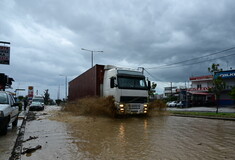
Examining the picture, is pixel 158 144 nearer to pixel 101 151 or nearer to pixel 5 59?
pixel 101 151

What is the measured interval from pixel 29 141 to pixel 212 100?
43.2m

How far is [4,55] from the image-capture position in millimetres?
12766

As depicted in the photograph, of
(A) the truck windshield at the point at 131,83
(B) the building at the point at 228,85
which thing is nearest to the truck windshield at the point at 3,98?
(A) the truck windshield at the point at 131,83

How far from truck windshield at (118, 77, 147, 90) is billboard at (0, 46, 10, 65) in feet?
23.4

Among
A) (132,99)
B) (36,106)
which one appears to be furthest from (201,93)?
(132,99)

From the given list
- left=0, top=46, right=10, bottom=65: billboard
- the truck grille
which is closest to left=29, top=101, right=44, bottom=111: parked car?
left=0, top=46, right=10, bottom=65: billboard

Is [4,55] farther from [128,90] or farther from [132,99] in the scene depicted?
[132,99]

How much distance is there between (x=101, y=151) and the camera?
18.0ft

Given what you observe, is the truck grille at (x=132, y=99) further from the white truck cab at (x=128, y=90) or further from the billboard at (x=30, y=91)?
the billboard at (x=30, y=91)

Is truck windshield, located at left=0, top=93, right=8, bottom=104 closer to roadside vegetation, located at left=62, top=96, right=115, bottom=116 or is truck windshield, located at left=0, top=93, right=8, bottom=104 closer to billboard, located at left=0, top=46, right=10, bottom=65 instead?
billboard, located at left=0, top=46, right=10, bottom=65

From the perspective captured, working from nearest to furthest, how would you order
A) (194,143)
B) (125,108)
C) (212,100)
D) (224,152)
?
1. (224,152)
2. (194,143)
3. (125,108)
4. (212,100)

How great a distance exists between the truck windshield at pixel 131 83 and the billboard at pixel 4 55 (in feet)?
23.4

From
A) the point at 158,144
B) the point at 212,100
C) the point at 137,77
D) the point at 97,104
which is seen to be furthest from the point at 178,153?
the point at 212,100

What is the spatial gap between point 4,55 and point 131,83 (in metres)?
8.23
